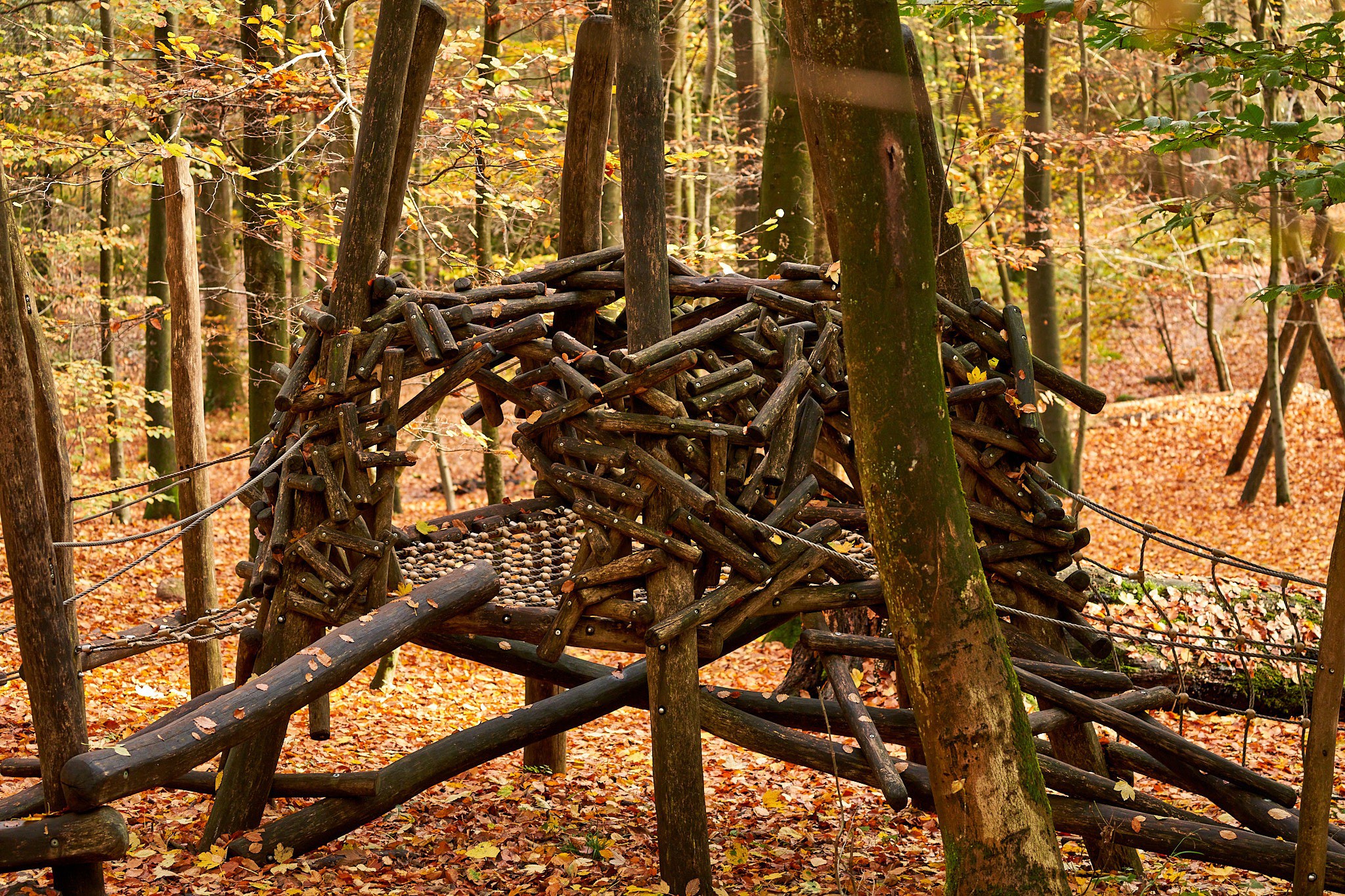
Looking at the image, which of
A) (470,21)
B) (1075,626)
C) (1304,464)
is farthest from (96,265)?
(1304,464)

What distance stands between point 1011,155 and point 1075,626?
6.86 m

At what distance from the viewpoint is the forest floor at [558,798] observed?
15.8 feet

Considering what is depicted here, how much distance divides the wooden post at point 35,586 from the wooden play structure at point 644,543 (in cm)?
53

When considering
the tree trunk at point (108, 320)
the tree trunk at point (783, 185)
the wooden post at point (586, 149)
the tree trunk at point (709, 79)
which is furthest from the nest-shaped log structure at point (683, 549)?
the tree trunk at point (108, 320)

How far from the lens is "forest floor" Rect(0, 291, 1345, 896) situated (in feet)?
15.8

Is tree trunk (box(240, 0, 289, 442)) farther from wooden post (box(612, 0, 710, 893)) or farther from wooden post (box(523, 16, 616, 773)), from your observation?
wooden post (box(612, 0, 710, 893))

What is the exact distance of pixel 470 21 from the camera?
1636cm

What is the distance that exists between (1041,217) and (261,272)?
7.99 metres

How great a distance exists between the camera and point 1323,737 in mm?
3309

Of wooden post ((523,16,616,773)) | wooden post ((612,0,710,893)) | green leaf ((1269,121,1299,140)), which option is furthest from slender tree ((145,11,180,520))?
green leaf ((1269,121,1299,140))

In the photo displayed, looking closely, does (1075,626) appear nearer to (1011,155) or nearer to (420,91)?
(420,91)

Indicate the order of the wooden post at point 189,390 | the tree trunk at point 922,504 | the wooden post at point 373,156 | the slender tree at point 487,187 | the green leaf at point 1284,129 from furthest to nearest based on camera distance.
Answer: the slender tree at point 487,187
the wooden post at point 189,390
the wooden post at point 373,156
the green leaf at point 1284,129
the tree trunk at point 922,504

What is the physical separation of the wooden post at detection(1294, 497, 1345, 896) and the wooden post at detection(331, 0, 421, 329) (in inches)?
166

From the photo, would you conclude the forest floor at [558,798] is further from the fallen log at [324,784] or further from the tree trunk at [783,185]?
the tree trunk at [783,185]
